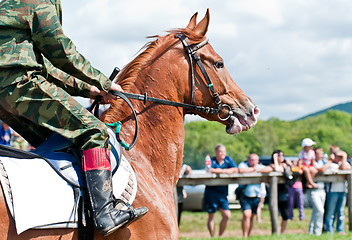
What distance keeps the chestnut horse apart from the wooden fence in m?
5.83

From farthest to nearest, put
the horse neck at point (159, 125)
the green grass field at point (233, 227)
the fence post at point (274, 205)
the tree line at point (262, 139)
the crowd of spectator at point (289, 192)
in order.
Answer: the tree line at point (262, 139) → the green grass field at point (233, 227) → the fence post at point (274, 205) → the crowd of spectator at point (289, 192) → the horse neck at point (159, 125)

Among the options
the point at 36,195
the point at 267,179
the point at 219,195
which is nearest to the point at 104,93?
the point at 36,195

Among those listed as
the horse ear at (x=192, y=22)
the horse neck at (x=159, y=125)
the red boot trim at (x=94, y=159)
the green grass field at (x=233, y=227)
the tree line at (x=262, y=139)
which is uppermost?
the tree line at (x=262, y=139)

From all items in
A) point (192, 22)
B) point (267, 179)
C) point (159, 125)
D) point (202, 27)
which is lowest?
point (267, 179)

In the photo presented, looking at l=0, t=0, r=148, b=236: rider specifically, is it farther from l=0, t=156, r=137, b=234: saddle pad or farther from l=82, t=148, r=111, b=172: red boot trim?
l=0, t=156, r=137, b=234: saddle pad

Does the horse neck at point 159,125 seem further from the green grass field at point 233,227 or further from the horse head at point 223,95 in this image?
the green grass field at point 233,227

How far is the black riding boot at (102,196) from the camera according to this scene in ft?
10.9

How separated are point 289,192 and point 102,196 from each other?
8.34 meters

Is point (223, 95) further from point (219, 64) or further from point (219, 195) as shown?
point (219, 195)

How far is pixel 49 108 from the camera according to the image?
338cm

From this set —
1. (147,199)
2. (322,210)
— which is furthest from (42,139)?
(322,210)

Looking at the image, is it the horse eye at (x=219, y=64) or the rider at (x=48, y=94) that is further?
the horse eye at (x=219, y=64)

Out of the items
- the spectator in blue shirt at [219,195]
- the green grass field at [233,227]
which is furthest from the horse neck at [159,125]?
the green grass field at [233,227]

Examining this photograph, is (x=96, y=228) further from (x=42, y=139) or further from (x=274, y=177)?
(x=274, y=177)
